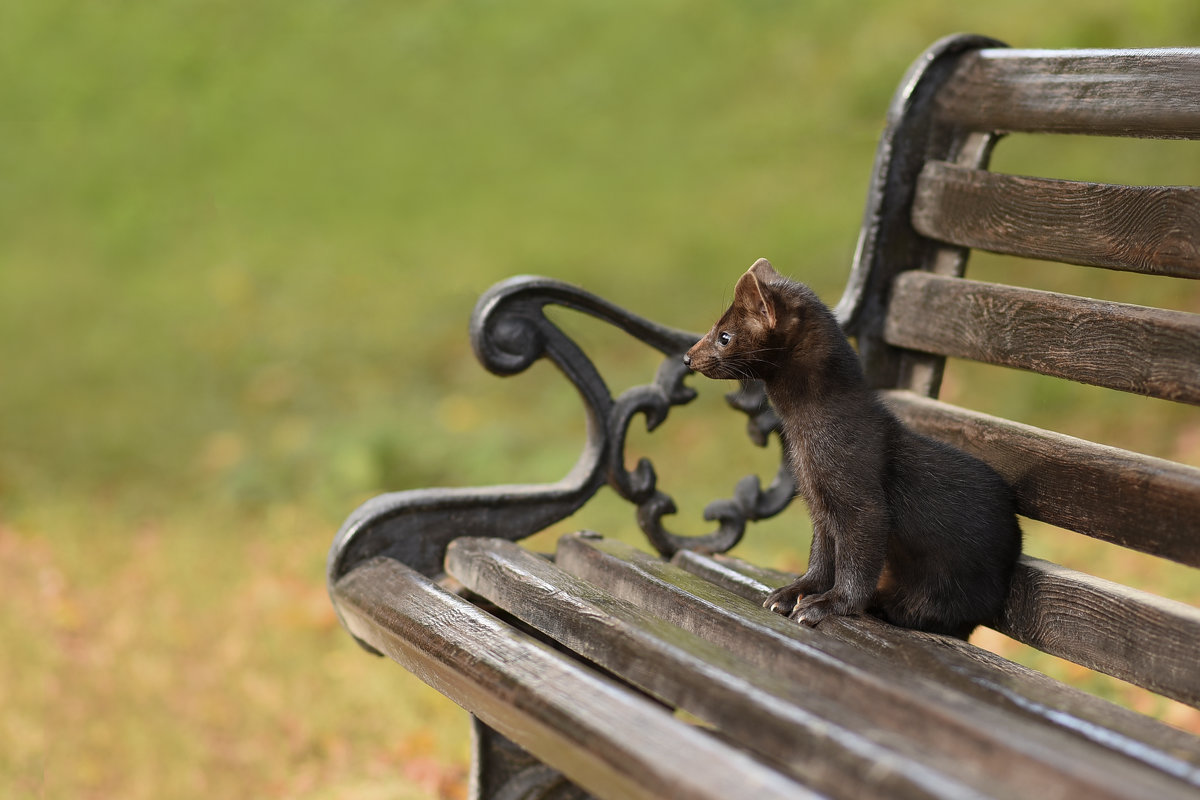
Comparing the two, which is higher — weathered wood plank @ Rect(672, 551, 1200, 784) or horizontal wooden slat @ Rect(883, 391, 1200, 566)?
horizontal wooden slat @ Rect(883, 391, 1200, 566)

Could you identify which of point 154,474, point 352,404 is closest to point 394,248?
point 352,404

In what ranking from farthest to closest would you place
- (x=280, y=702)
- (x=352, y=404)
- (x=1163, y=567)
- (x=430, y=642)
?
(x=352, y=404) → (x=1163, y=567) → (x=280, y=702) → (x=430, y=642)

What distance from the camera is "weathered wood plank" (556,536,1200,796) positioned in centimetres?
117

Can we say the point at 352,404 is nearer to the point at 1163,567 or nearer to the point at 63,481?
the point at 63,481

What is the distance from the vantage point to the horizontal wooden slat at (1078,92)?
1.91 m

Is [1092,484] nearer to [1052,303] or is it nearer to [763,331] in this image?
[1052,303]

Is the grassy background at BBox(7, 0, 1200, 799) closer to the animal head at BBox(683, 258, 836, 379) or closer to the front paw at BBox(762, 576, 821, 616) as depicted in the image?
the front paw at BBox(762, 576, 821, 616)

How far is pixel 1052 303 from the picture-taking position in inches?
79.4

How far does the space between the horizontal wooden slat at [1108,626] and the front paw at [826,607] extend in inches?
12.1

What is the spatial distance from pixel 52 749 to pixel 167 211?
4997mm

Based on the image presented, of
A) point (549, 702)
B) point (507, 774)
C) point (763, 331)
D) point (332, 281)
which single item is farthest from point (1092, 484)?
point (332, 281)

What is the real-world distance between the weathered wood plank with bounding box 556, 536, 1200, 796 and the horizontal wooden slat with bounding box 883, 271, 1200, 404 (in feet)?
2.10

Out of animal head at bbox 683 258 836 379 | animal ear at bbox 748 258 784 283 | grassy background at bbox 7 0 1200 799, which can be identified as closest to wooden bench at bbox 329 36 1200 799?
animal head at bbox 683 258 836 379

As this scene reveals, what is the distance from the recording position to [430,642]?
1768 millimetres
